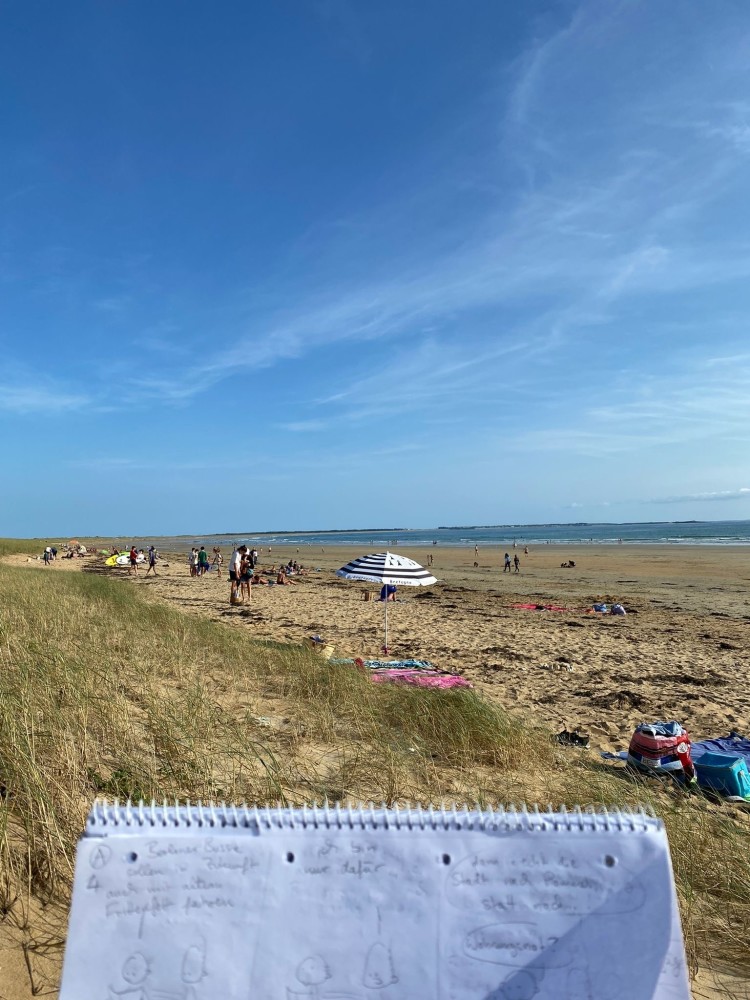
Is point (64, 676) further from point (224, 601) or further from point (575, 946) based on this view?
point (224, 601)

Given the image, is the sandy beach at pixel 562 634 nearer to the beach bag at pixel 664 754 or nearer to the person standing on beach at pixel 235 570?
the person standing on beach at pixel 235 570

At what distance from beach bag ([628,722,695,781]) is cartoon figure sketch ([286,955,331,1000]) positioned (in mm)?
4432

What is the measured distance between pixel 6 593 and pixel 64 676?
7354 millimetres

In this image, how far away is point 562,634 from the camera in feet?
42.3

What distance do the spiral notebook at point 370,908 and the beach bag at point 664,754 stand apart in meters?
4.14

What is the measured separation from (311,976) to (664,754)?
182 inches

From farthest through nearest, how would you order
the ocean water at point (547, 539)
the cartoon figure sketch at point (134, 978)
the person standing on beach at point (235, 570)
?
the ocean water at point (547, 539) < the person standing on beach at point (235, 570) < the cartoon figure sketch at point (134, 978)

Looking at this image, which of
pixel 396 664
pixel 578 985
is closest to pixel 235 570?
pixel 396 664

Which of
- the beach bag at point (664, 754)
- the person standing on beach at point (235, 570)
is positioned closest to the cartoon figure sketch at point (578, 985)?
the beach bag at point (664, 754)

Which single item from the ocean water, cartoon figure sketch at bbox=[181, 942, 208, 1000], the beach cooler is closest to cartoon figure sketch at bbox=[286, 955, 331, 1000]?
cartoon figure sketch at bbox=[181, 942, 208, 1000]

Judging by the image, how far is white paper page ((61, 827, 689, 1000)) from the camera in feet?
4.32

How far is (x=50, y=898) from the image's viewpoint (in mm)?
2350

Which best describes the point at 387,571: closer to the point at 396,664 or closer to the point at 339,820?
the point at 396,664

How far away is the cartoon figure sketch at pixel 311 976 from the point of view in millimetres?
1311
